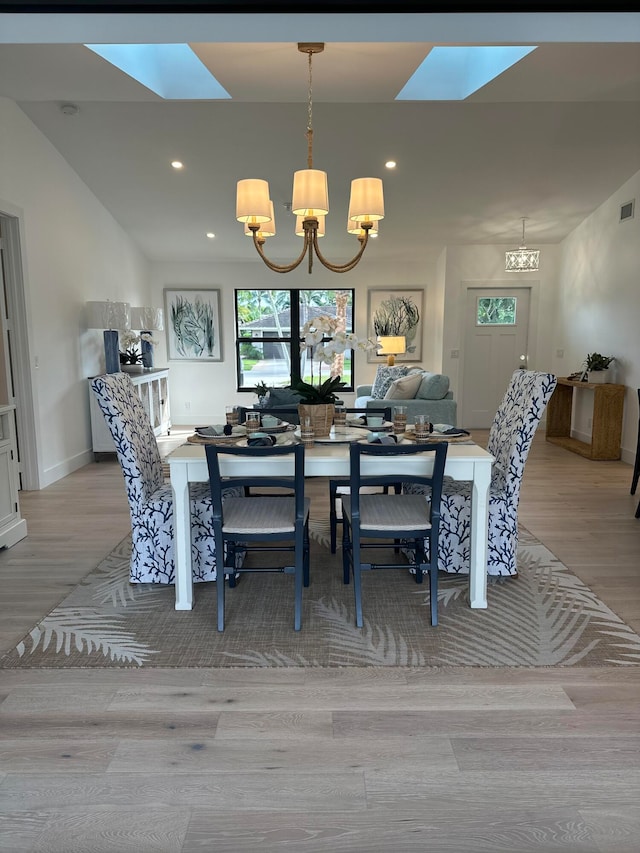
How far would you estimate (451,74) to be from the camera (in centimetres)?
450

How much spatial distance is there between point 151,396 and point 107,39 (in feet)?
20.7

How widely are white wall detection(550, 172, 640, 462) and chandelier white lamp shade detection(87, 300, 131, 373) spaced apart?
517 centimetres

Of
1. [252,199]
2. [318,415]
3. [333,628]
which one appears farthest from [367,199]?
[333,628]

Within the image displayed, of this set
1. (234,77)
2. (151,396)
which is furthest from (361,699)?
(151,396)

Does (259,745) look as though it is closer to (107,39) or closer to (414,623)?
(414,623)

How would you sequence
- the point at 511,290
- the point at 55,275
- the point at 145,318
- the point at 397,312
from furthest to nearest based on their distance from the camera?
the point at 397,312
the point at 511,290
the point at 145,318
the point at 55,275

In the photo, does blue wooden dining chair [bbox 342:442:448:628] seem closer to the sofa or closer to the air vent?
the sofa

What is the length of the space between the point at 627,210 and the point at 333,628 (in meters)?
5.56

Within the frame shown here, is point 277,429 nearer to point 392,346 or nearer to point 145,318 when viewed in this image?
point 145,318

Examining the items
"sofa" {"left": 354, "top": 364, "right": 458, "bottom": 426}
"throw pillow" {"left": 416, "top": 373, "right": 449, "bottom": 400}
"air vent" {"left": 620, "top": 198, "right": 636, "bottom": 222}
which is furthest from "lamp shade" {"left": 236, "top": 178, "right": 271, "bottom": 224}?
"air vent" {"left": 620, "top": 198, "right": 636, "bottom": 222}

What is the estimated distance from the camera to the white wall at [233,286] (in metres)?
8.49

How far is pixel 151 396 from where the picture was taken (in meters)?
7.27

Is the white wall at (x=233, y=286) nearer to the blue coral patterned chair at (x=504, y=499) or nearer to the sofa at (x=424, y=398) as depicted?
the sofa at (x=424, y=398)

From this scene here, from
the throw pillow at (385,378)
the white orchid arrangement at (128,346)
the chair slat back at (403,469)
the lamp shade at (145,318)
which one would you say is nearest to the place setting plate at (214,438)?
the chair slat back at (403,469)
